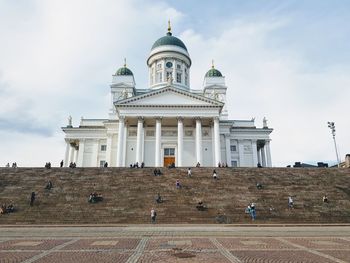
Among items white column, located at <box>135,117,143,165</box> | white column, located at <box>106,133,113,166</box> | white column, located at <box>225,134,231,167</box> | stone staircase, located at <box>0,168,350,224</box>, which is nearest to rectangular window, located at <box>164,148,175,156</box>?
white column, located at <box>135,117,143,165</box>

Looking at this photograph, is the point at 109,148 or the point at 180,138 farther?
the point at 109,148

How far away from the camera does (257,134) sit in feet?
177

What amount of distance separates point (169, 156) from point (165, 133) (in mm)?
3790

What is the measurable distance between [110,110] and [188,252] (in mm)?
50426

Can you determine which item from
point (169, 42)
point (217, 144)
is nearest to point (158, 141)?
point (217, 144)

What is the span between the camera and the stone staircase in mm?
22281

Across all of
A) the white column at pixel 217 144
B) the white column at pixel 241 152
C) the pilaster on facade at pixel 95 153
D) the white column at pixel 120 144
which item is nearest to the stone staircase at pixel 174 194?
the white column at pixel 217 144

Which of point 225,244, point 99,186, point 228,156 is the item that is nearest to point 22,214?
point 99,186

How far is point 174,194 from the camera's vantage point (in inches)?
1040

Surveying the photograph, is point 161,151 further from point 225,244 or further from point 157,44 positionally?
point 225,244

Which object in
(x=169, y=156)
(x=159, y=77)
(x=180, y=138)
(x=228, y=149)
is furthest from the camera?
(x=159, y=77)

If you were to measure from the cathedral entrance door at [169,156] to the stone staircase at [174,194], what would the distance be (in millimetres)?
13315

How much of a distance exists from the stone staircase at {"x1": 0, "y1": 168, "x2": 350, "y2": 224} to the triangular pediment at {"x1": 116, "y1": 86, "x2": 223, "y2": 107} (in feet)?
47.3

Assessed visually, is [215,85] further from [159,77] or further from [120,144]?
[120,144]
